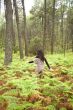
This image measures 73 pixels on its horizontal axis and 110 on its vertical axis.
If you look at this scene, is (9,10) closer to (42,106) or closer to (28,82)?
(28,82)

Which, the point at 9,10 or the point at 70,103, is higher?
the point at 9,10

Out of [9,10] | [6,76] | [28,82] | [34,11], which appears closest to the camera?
[28,82]

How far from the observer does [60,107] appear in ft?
26.7

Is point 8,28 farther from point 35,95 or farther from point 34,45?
point 34,45

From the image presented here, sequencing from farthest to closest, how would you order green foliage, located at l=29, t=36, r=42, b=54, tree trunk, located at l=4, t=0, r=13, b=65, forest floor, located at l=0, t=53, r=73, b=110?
green foliage, located at l=29, t=36, r=42, b=54 → tree trunk, located at l=4, t=0, r=13, b=65 → forest floor, located at l=0, t=53, r=73, b=110

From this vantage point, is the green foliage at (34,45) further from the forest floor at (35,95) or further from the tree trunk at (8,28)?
the forest floor at (35,95)

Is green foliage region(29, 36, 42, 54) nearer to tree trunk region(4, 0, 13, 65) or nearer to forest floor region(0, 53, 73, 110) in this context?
tree trunk region(4, 0, 13, 65)

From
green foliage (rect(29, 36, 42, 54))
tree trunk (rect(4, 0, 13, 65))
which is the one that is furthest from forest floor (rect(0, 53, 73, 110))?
green foliage (rect(29, 36, 42, 54))

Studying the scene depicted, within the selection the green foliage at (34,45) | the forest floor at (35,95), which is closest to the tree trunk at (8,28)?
the forest floor at (35,95)

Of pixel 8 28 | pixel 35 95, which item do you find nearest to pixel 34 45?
pixel 8 28

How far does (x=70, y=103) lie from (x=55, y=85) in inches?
68.7

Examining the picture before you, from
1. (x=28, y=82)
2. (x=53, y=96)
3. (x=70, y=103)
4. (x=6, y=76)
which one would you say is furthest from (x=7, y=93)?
(x=6, y=76)

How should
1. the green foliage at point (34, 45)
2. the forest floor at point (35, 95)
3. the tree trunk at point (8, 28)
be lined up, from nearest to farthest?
1. the forest floor at point (35, 95)
2. the tree trunk at point (8, 28)
3. the green foliage at point (34, 45)

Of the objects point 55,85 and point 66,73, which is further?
point 66,73
